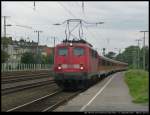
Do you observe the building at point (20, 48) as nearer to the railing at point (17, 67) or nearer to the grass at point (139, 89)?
the railing at point (17, 67)

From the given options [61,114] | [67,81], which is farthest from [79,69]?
[61,114]

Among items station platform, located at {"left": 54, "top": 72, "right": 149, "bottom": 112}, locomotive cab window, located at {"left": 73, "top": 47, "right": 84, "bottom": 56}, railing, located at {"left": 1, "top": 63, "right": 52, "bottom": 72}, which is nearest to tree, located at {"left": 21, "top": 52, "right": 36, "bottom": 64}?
railing, located at {"left": 1, "top": 63, "right": 52, "bottom": 72}

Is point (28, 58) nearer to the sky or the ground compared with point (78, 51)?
nearer to the ground

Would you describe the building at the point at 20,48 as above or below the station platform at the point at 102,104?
above

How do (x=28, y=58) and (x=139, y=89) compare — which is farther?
(x=28, y=58)

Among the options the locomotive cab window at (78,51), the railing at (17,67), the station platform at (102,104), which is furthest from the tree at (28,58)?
the station platform at (102,104)

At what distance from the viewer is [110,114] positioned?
48.1 feet

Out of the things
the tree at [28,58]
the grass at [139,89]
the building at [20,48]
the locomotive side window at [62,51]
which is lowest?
the grass at [139,89]

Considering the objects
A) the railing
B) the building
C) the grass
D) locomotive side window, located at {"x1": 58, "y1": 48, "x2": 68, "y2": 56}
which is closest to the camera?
the grass

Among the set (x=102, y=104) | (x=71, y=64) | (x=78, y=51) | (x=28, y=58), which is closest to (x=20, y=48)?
(x=28, y=58)

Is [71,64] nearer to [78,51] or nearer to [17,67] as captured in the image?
[78,51]

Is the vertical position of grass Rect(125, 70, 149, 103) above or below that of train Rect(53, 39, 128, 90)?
below

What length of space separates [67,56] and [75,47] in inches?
33.1

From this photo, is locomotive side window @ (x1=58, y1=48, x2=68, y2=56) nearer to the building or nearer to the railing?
the railing
